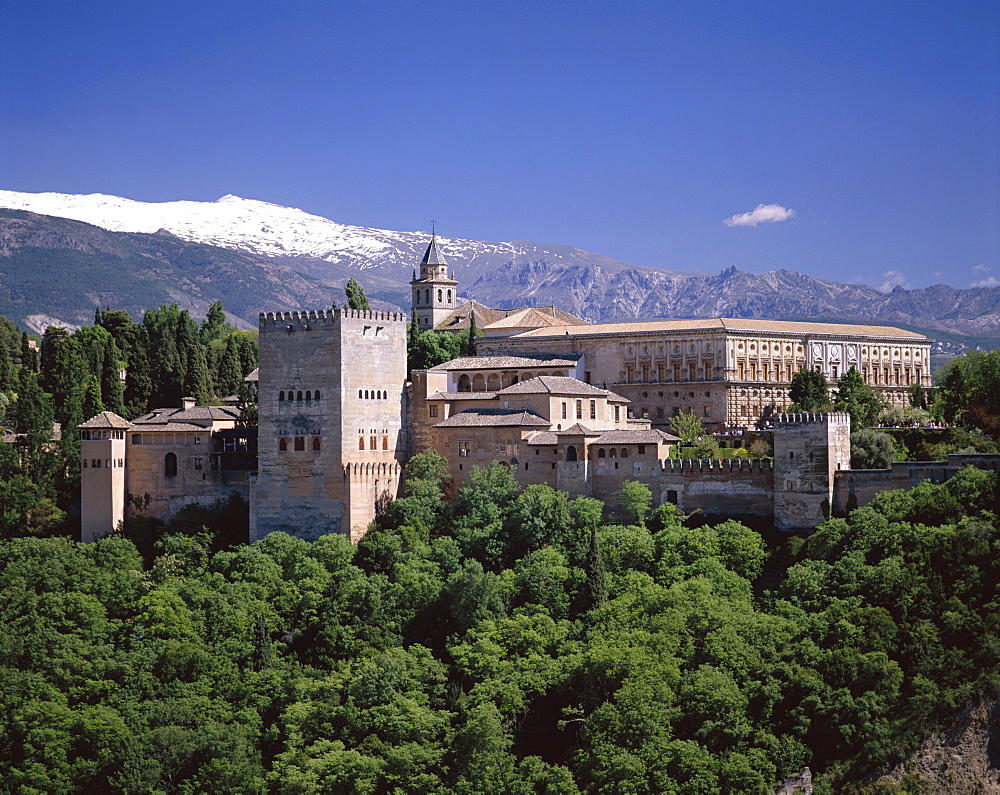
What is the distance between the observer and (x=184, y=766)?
2025 inches

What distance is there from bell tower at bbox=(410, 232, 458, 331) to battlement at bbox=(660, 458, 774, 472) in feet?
191

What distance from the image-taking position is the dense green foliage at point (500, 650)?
47.8 meters

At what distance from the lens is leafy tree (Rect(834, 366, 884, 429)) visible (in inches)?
2867

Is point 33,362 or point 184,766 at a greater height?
point 33,362

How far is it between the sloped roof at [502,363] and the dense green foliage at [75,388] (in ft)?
36.4

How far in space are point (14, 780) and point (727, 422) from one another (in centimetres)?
4653

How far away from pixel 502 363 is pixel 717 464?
62.4 ft

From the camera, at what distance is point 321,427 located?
210ft

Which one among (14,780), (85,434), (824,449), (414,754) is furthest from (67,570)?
(824,449)

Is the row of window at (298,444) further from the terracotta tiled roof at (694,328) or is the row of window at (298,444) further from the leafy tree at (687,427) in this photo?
the terracotta tiled roof at (694,328)

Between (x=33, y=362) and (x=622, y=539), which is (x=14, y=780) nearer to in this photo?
(x=622, y=539)

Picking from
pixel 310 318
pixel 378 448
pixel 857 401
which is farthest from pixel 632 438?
pixel 857 401

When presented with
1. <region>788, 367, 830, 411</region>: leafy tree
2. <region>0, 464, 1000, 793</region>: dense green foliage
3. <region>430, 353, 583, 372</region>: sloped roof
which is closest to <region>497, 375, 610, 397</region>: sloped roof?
<region>0, 464, 1000, 793</region>: dense green foliage

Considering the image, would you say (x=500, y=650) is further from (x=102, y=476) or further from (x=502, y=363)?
(x=502, y=363)
